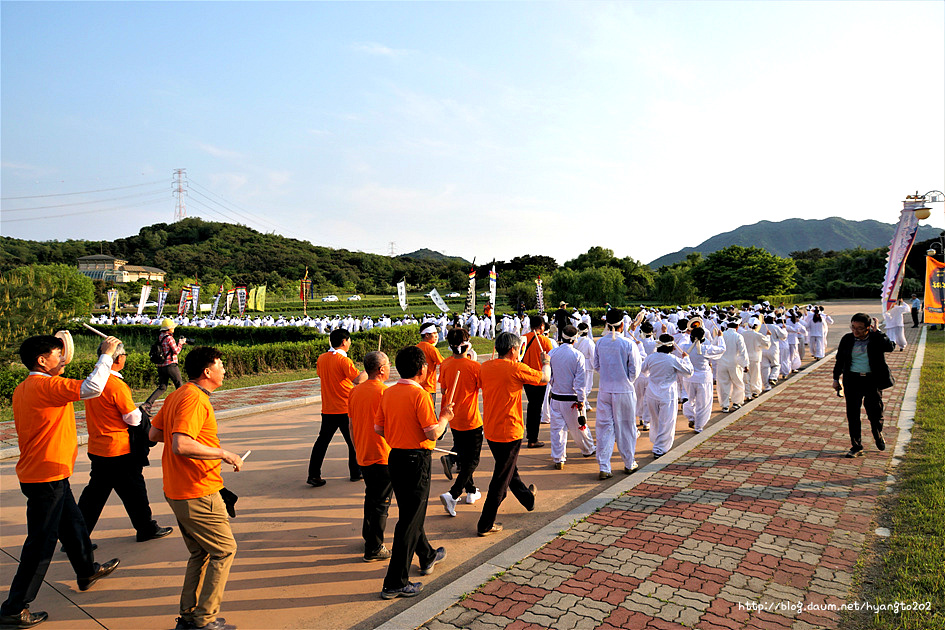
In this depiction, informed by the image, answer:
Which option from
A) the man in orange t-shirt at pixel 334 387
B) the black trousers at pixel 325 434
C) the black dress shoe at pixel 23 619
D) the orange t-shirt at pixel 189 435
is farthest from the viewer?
the black trousers at pixel 325 434

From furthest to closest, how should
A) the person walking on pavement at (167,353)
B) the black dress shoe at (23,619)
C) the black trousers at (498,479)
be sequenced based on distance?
the person walking on pavement at (167,353) → the black trousers at (498,479) → the black dress shoe at (23,619)

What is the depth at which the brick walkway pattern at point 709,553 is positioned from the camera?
3617 millimetres

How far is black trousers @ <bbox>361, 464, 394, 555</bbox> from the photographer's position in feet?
14.8

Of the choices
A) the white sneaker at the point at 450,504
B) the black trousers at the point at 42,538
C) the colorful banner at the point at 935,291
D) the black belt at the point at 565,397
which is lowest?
Result: the white sneaker at the point at 450,504

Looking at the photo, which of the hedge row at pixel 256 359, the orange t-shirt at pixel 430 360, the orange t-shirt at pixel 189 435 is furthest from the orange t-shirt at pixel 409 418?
the hedge row at pixel 256 359

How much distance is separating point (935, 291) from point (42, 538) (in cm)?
1972

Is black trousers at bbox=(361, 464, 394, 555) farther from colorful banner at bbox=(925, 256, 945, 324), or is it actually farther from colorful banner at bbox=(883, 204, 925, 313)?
colorful banner at bbox=(925, 256, 945, 324)

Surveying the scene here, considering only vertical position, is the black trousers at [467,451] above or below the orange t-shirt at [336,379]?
below

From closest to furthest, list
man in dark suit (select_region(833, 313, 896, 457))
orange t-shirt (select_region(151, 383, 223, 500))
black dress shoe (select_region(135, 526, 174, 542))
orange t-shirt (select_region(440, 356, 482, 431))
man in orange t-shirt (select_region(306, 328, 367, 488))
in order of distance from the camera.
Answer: orange t-shirt (select_region(151, 383, 223, 500))
black dress shoe (select_region(135, 526, 174, 542))
orange t-shirt (select_region(440, 356, 482, 431))
man in orange t-shirt (select_region(306, 328, 367, 488))
man in dark suit (select_region(833, 313, 896, 457))

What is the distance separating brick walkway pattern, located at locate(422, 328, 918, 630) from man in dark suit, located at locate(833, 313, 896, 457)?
37 cm

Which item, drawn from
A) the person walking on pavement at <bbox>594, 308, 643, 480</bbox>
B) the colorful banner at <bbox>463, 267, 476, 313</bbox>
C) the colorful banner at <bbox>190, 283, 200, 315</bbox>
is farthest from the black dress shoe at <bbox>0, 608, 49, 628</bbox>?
the colorful banner at <bbox>190, 283, 200, 315</bbox>

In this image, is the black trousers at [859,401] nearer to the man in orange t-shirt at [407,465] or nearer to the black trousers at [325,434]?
the man in orange t-shirt at [407,465]

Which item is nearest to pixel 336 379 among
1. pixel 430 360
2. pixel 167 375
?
pixel 430 360

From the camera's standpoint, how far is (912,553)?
169 inches
